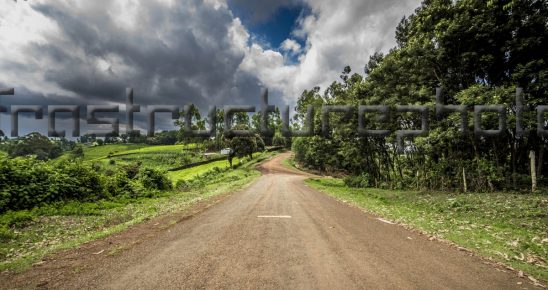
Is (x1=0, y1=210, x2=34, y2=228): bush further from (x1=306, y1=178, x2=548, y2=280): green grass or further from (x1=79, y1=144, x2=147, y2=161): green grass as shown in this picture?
(x1=79, y1=144, x2=147, y2=161): green grass

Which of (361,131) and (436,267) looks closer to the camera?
(436,267)

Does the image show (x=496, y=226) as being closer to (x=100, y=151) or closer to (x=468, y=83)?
(x=468, y=83)

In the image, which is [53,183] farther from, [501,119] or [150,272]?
[501,119]

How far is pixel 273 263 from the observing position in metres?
5.66

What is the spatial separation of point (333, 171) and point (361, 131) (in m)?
33.0

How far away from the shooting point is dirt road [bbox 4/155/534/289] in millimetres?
4832

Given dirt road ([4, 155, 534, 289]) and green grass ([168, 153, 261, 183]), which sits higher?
dirt road ([4, 155, 534, 289])

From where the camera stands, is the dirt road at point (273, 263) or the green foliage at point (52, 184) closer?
the dirt road at point (273, 263)

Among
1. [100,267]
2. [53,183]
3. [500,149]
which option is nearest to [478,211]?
[500,149]

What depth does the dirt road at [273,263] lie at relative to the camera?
4832mm

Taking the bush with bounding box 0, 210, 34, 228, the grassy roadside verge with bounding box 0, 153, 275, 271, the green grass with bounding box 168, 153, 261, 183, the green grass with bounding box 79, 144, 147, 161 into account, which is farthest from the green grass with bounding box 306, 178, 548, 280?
the green grass with bounding box 79, 144, 147, 161

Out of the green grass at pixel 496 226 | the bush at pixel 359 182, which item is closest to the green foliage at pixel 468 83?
→ the bush at pixel 359 182

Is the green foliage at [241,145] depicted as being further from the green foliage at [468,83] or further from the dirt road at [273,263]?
the dirt road at [273,263]

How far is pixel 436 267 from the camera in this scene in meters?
5.68
